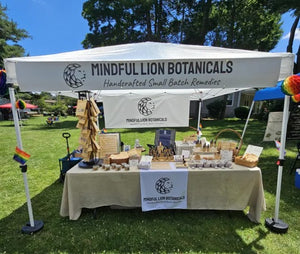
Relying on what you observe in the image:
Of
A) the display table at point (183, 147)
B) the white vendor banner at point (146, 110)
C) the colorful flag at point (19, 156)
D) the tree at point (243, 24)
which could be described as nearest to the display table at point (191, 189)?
the colorful flag at point (19, 156)

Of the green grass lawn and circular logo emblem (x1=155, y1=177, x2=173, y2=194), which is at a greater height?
circular logo emblem (x1=155, y1=177, x2=173, y2=194)

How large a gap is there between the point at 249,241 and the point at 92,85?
8.54 ft

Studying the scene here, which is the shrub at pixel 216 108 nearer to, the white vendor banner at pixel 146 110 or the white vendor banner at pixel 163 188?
the white vendor banner at pixel 146 110

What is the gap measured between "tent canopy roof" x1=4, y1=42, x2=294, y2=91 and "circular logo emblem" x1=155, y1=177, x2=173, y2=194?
126 cm

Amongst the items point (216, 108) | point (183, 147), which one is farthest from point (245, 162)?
point (216, 108)

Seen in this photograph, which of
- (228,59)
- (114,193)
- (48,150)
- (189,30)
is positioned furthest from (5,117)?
(228,59)

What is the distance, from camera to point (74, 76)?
165 cm

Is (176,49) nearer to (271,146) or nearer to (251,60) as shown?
(251,60)

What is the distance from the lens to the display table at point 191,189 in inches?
87.7

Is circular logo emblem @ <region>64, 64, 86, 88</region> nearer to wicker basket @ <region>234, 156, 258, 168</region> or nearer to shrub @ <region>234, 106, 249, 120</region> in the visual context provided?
wicker basket @ <region>234, 156, 258, 168</region>

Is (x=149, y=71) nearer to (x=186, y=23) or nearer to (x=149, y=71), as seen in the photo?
(x=149, y=71)

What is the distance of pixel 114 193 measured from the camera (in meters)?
2.31

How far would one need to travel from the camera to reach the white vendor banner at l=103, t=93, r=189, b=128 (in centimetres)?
459

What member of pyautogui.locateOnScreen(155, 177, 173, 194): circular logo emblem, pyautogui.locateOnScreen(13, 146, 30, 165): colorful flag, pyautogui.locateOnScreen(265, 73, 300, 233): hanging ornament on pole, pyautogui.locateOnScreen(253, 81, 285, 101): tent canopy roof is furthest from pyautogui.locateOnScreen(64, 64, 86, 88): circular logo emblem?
pyautogui.locateOnScreen(253, 81, 285, 101): tent canopy roof
